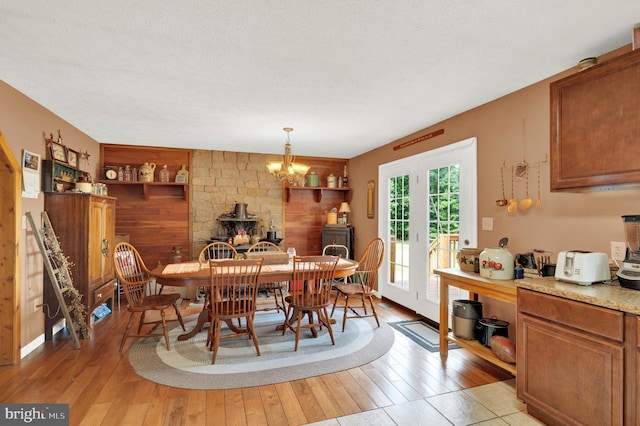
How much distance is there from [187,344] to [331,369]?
1.52 meters

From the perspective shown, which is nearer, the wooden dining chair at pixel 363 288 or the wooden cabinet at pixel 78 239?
the wooden cabinet at pixel 78 239

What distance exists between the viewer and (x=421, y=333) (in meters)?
3.59

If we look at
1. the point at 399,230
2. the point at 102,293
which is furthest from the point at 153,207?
the point at 399,230

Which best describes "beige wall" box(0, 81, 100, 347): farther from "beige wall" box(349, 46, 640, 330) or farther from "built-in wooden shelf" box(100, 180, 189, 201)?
"beige wall" box(349, 46, 640, 330)

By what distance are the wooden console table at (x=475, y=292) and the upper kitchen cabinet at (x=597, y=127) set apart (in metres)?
0.82

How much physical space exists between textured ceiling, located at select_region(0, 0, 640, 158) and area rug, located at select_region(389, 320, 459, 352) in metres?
2.43

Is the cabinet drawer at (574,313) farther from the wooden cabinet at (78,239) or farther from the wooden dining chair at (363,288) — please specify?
the wooden cabinet at (78,239)

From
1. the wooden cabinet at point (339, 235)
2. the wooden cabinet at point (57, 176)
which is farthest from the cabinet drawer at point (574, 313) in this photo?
the wooden cabinet at point (57, 176)

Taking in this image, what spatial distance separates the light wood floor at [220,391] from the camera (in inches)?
82.7

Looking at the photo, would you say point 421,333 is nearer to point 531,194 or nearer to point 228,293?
point 531,194

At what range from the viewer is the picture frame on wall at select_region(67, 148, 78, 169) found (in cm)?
380

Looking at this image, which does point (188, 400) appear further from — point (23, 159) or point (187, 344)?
point (23, 159)

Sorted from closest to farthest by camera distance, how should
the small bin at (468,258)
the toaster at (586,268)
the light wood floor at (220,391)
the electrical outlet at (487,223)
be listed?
the toaster at (586,268) → the light wood floor at (220,391) → the small bin at (468,258) → the electrical outlet at (487,223)

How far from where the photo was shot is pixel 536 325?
2031mm
